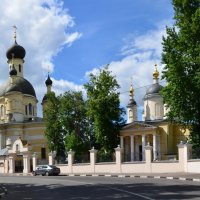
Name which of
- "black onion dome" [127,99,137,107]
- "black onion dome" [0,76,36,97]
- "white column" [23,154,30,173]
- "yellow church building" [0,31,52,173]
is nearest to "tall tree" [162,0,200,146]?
"white column" [23,154,30,173]

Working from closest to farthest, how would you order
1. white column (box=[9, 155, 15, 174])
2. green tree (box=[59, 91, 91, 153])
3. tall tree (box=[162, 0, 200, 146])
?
tall tree (box=[162, 0, 200, 146]) < white column (box=[9, 155, 15, 174]) < green tree (box=[59, 91, 91, 153])

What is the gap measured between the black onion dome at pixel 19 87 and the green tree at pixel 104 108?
105 feet

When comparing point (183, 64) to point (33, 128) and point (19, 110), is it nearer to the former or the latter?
point (33, 128)

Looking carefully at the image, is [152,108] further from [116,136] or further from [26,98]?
[26,98]

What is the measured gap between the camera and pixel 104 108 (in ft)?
171

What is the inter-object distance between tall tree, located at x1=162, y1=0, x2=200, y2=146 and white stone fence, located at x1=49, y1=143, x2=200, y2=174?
291cm

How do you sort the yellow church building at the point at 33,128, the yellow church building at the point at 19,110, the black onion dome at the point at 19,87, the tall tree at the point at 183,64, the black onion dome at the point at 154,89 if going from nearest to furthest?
the tall tree at the point at 183,64 → the yellow church building at the point at 33,128 → the black onion dome at the point at 154,89 → the yellow church building at the point at 19,110 → the black onion dome at the point at 19,87

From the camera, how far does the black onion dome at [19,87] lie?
82.4 meters

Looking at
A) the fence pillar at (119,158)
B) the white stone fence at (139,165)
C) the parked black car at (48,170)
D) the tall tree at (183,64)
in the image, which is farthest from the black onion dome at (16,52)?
the tall tree at (183,64)

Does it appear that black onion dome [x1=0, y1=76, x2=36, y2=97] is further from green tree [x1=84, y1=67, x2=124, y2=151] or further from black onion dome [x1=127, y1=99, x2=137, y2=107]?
green tree [x1=84, y1=67, x2=124, y2=151]

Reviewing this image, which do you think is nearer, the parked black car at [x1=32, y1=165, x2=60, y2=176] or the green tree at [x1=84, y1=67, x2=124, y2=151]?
the parked black car at [x1=32, y1=165, x2=60, y2=176]

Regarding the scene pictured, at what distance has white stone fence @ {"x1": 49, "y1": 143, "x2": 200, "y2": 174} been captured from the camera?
35.7 m

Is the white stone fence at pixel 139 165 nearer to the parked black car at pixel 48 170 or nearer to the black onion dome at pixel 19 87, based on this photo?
the parked black car at pixel 48 170

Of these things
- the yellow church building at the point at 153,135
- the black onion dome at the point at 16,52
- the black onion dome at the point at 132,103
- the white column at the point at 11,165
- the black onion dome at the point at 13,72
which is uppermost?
the black onion dome at the point at 16,52
